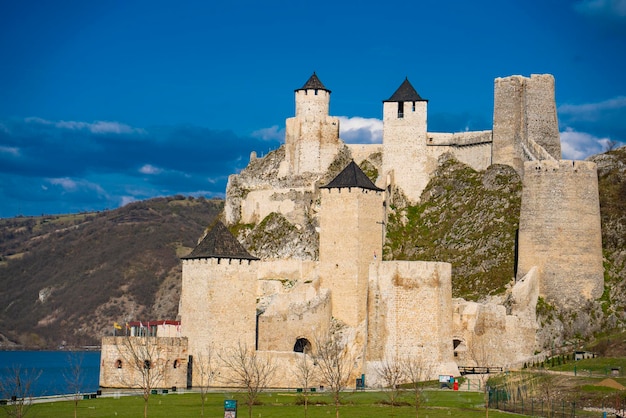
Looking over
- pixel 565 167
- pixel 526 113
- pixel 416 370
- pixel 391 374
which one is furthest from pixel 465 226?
A: pixel 391 374

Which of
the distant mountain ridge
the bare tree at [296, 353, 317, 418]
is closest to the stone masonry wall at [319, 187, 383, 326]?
the bare tree at [296, 353, 317, 418]

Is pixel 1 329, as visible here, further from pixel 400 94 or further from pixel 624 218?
pixel 624 218

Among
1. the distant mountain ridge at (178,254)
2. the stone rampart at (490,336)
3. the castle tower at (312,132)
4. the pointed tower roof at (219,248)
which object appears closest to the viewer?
the pointed tower roof at (219,248)

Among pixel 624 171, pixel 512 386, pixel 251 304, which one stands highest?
pixel 624 171

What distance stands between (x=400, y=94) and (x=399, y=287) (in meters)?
24.5

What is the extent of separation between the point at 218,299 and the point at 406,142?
88.1 ft

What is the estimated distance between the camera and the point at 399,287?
59.6 meters

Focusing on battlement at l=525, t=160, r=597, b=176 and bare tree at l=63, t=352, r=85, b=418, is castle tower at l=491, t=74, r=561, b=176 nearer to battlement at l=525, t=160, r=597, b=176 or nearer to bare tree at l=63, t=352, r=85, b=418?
battlement at l=525, t=160, r=597, b=176

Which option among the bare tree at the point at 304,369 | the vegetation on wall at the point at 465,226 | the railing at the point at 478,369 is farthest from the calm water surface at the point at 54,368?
the vegetation on wall at the point at 465,226

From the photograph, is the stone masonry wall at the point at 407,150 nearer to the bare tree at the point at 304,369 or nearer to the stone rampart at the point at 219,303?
the bare tree at the point at 304,369

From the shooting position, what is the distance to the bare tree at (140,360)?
5847 centimetres

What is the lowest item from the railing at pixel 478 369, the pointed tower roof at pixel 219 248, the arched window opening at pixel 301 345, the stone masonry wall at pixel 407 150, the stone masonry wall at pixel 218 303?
the railing at pixel 478 369

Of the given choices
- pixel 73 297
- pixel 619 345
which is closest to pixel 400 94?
pixel 619 345

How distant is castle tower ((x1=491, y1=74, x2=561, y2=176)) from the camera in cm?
7612
